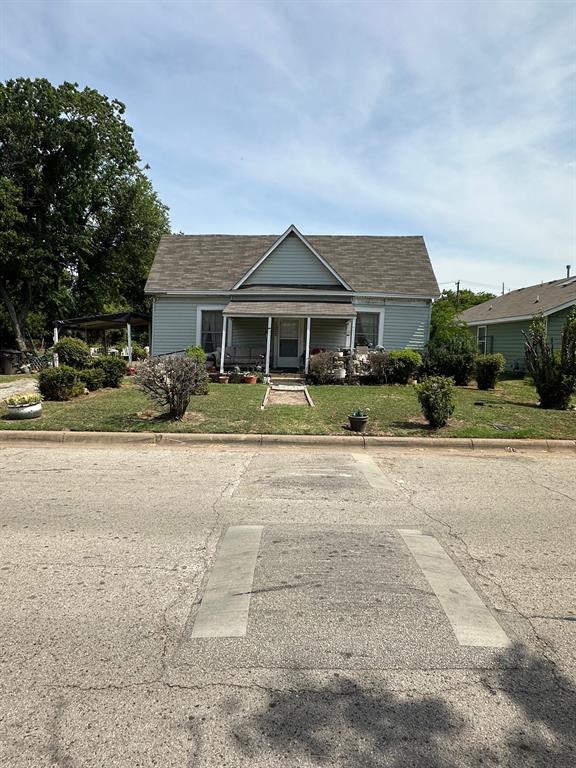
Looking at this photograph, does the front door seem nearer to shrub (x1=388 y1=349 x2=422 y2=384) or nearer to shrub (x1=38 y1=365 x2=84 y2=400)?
shrub (x1=388 y1=349 x2=422 y2=384)

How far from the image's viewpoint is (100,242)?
32094 millimetres

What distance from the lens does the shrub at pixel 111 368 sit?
14633 mm

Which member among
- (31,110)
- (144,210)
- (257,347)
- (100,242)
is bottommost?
(257,347)

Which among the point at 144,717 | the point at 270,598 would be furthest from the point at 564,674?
the point at 144,717

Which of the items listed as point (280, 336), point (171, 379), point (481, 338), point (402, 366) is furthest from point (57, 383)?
point (481, 338)

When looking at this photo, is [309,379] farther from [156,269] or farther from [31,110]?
[31,110]

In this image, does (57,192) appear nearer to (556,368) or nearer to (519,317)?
(519,317)

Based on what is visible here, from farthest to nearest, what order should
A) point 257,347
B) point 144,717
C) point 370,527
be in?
1. point 257,347
2. point 370,527
3. point 144,717

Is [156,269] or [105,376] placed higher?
[156,269]

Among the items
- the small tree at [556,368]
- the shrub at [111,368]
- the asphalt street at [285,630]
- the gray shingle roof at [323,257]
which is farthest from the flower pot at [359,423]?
the gray shingle roof at [323,257]

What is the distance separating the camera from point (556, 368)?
1226 centimetres

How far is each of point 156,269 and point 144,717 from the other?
21826mm

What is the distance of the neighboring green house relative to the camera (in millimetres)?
21766

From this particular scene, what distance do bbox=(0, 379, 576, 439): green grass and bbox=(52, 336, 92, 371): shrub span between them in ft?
6.49
